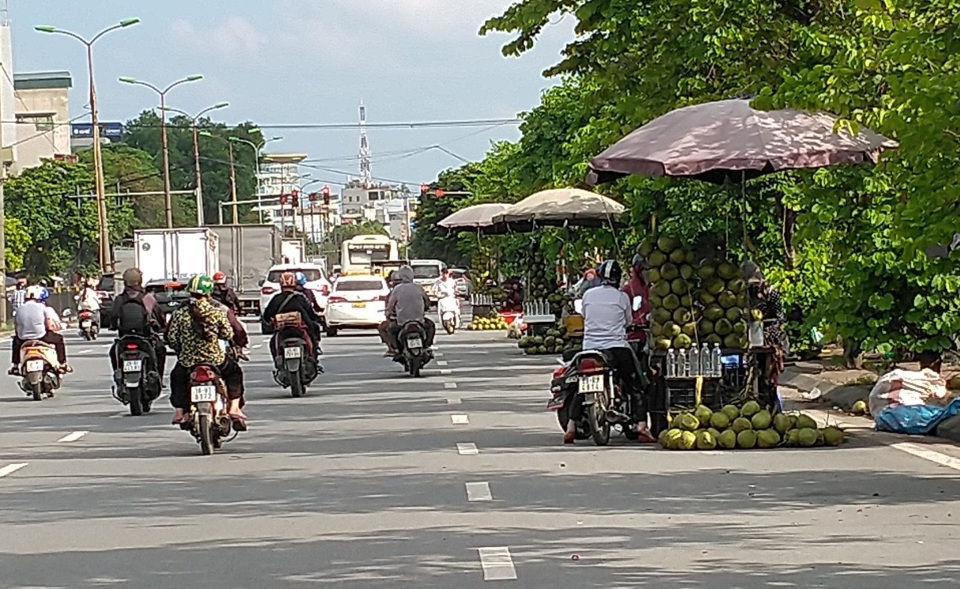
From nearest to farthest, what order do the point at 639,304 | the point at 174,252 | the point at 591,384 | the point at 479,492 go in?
1. the point at 479,492
2. the point at 591,384
3. the point at 639,304
4. the point at 174,252

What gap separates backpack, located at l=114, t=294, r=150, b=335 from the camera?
21.1 metres

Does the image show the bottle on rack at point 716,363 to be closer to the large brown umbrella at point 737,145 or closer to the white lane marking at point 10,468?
the large brown umbrella at point 737,145

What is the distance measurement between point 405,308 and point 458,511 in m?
14.1

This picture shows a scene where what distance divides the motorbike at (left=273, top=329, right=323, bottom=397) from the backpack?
1.97 meters

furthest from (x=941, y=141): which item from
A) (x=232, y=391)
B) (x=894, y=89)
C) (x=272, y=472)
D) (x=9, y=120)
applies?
(x=9, y=120)

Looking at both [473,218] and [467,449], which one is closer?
[467,449]

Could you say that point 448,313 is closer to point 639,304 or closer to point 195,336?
point 639,304

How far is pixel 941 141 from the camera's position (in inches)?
434

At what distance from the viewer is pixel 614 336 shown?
50.2ft

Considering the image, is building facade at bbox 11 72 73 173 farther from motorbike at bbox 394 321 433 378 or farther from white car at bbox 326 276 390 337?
motorbike at bbox 394 321 433 378

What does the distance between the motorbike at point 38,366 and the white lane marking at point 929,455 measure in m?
13.9

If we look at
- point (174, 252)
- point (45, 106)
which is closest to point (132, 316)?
point (174, 252)

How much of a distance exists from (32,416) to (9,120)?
7607 centimetres

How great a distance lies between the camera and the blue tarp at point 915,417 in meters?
15.2
